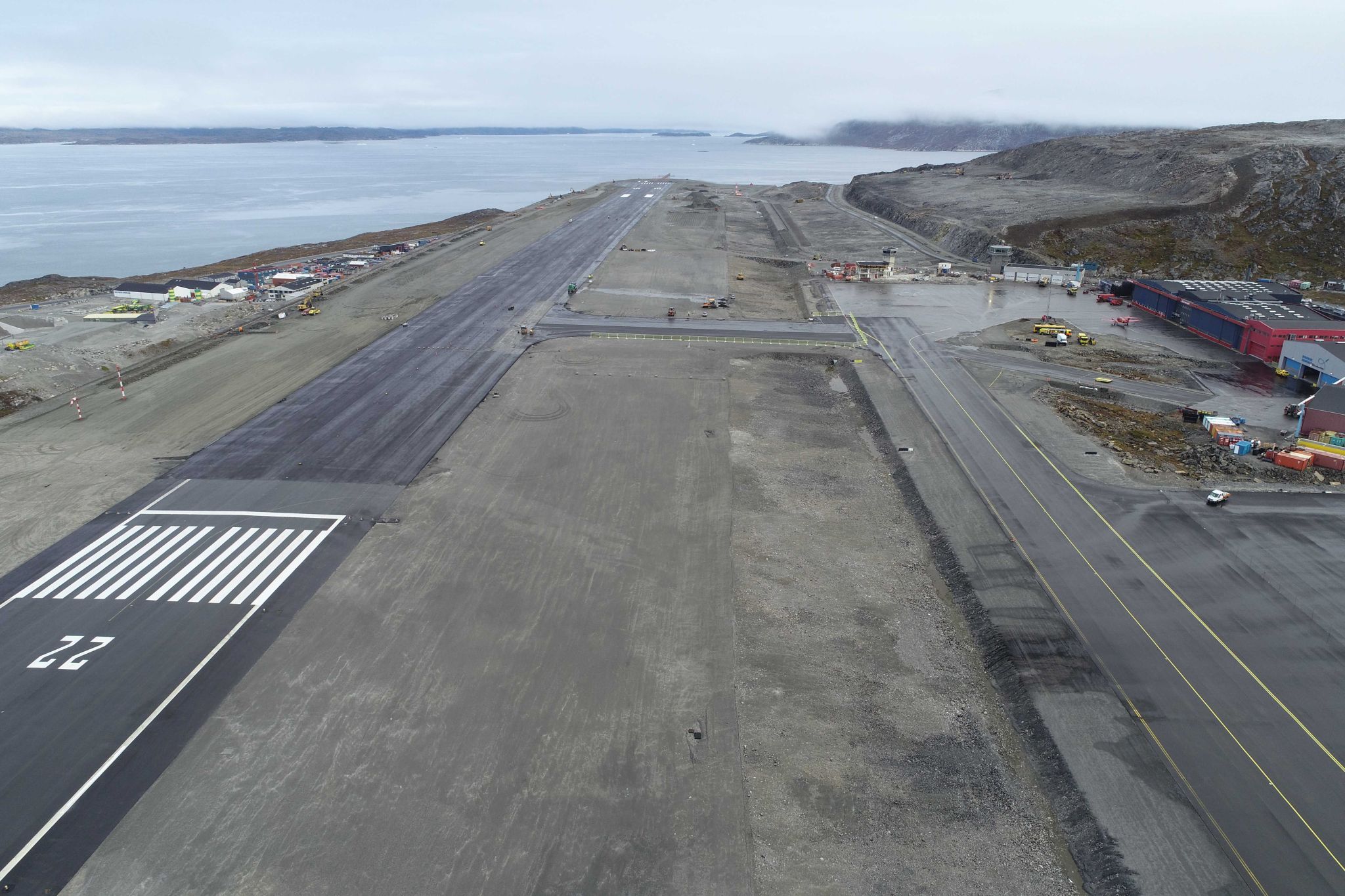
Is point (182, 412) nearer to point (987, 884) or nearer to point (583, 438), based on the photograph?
point (583, 438)

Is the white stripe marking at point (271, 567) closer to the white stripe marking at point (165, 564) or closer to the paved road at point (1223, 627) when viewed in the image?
the white stripe marking at point (165, 564)

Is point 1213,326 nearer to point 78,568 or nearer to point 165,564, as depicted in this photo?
point 165,564

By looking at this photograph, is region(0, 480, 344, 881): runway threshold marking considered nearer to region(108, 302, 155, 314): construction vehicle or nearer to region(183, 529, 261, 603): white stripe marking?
region(183, 529, 261, 603): white stripe marking

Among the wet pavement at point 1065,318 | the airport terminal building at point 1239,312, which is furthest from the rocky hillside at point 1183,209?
the wet pavement at point 1065,318

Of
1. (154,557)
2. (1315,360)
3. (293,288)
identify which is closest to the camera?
(154,557)

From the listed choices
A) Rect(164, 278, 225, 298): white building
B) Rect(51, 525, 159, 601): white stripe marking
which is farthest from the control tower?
Rect(51, 525, 159, 601): white stripe marking

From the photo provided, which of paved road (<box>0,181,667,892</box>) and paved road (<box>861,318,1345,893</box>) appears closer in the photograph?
paved road (<box>861,318,1345,893</box>)

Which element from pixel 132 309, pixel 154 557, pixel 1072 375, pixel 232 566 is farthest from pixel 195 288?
pixel 1072 375
